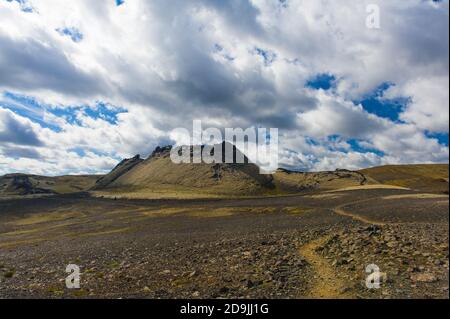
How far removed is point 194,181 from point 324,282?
142 m

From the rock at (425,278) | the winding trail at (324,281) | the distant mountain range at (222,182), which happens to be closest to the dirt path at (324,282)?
the winding trail at (324,281)

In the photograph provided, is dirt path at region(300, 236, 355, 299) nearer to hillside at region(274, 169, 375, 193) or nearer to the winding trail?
Answer: the winding trail

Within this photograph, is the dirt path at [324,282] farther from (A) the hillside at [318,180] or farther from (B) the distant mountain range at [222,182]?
(A) the hillside at [318,180]

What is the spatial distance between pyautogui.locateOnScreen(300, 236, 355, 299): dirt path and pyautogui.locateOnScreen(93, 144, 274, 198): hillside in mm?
108264

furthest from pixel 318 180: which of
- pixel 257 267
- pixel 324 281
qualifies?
pixel 324 281

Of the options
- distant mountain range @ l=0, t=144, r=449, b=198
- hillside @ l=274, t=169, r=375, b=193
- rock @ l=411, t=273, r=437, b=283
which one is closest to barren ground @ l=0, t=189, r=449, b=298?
rock @ l=411, t=273, r=437, b=283

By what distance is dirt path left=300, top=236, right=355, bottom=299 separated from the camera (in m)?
16.2

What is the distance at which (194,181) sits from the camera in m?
159

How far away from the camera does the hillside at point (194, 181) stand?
14112 cm

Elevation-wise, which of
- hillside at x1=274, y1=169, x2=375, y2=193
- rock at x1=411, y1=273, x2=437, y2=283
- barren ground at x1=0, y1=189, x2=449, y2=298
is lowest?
barren ground at x1=0, y1=189, x2=449, y2=298

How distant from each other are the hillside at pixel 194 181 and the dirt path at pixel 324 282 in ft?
355
